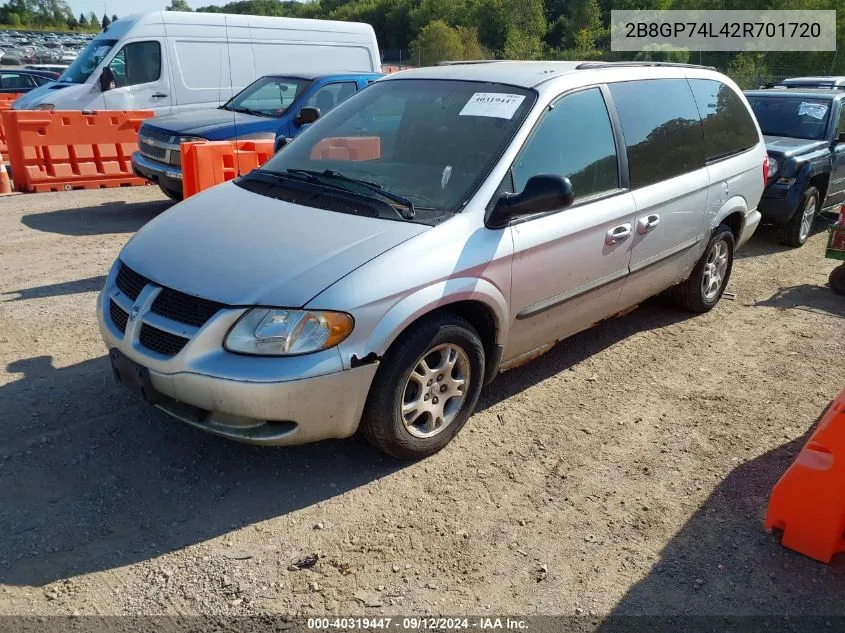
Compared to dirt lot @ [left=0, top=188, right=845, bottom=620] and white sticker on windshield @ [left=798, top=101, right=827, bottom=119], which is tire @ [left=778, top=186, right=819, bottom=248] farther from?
dirt lot @ [left=0, top=188, right=845, bottom=620]

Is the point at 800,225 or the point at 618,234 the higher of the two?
the point at 618,234

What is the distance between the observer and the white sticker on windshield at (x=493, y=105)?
395cm

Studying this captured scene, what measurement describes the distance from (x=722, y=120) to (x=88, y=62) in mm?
10606

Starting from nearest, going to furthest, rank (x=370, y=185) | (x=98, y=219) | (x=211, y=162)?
1. (x=370, y=185)
2. (x=211, y=162)
3. (x=98, y=219)

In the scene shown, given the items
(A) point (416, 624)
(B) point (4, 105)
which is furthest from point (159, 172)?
(B) point (4, 105)

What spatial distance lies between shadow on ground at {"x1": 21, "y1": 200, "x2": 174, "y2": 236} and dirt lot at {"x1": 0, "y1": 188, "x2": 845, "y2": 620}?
3.29 m

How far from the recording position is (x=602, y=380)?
15.5 feet

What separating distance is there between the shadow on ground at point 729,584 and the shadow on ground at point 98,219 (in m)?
6.89

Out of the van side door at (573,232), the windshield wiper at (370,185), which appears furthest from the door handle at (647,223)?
the windshield wiper at (370,185)

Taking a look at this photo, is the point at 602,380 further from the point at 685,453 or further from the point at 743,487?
the point at 743,487

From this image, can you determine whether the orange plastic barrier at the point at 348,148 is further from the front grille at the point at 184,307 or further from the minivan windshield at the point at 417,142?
the front grille at the point at 184,307

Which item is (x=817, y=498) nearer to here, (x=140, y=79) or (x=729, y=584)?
(x=729, y=584)

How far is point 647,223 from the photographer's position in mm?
4590

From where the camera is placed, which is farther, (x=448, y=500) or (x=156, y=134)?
(x=156, y=134)
